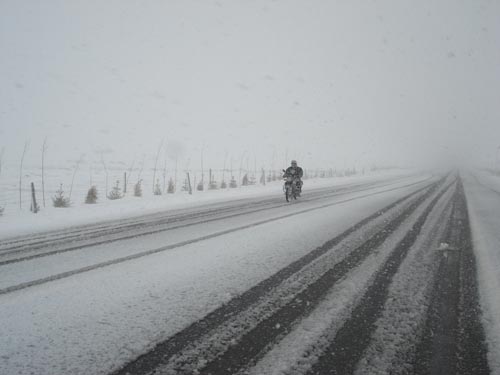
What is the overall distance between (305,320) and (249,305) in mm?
533

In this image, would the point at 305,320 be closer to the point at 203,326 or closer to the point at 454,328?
the point at 203,326

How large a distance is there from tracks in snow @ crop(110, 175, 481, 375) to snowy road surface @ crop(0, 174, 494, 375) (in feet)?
0.04

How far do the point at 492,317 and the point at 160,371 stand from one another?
2759mm

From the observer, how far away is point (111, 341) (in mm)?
1994

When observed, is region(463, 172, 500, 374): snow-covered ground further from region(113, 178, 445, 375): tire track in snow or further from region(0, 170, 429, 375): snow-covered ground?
region(0, 170, 429, 375): snow-covered ground

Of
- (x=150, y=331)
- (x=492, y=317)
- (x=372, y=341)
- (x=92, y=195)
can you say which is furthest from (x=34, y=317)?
(x=92, y=195)

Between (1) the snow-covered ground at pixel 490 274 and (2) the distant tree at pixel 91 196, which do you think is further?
(2) the distant tree at pixel 91 196

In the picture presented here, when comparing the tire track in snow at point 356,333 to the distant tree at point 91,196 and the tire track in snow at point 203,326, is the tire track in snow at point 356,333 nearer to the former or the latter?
the tire track in snow at point 203,326

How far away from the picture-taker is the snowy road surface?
179 cm

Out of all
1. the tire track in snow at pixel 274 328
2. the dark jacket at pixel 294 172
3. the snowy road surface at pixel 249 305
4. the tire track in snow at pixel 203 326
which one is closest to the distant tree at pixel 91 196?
the snowy road surface at pixel 249 305

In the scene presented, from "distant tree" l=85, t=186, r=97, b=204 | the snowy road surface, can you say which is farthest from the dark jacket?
"distant tree" l=85, t=186, r=97, b=204

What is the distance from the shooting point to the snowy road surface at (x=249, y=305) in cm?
179

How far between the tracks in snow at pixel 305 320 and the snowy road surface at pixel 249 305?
12mm

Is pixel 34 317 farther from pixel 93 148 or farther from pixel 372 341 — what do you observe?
pixel 93 148
